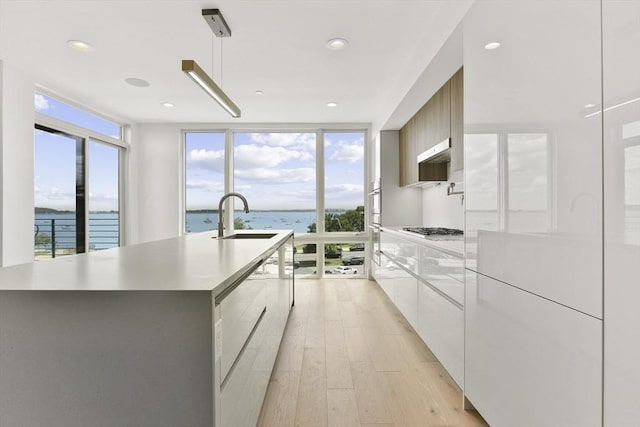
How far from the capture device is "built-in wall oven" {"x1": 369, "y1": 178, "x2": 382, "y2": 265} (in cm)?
495

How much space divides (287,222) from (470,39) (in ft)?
14.7

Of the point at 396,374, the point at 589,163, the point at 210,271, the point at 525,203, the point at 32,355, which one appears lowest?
the point at 396,374

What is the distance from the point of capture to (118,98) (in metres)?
4.48

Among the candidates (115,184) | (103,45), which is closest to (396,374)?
(103,45)

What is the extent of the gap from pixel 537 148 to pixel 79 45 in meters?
3.63

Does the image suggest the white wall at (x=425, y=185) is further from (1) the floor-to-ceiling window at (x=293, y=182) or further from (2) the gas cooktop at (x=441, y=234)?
(1) the floor-to-ceiling window at (x=293, y=182)

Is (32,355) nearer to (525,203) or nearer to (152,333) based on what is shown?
(152,333)

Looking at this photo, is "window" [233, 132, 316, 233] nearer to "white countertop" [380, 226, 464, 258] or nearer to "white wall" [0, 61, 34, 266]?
"white wall" [0, 61, 34, 266]

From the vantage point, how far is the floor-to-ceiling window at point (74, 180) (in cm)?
408

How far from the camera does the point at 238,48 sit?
10.2ft

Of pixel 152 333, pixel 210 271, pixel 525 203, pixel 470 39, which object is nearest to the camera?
pixel 152 333

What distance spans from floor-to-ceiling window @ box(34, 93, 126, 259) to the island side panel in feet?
12.8

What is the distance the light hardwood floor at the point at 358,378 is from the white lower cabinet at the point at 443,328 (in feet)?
0.50

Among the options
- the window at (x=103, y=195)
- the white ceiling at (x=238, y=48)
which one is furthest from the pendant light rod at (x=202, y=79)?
the window at (x=103, y=195)
